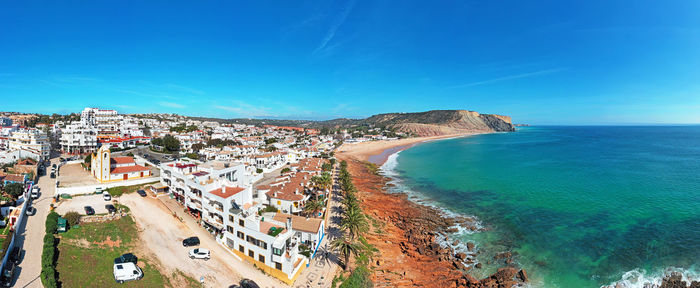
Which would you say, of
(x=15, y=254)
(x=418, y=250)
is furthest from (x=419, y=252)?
(x=15, y=254)

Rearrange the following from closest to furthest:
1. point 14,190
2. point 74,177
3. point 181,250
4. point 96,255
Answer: point 96,255 → point 181,250 → point 14,190 → point 74,177

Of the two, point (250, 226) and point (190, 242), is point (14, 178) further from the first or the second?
point (250, 226)

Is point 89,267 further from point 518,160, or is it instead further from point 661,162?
point 661,162

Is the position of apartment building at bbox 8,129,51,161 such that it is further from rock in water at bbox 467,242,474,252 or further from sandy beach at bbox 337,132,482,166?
sandy beach at bbox 337,132,482,166

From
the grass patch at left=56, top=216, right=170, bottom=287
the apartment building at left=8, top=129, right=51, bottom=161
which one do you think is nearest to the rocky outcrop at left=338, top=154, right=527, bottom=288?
the grass patch at left=56, top=216, right=170, bottom=287

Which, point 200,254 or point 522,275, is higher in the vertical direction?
point 200,254

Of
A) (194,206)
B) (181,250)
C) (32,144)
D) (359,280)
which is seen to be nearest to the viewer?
(359,280)

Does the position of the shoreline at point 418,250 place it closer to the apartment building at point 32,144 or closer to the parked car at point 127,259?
the parked car at point 127,259
